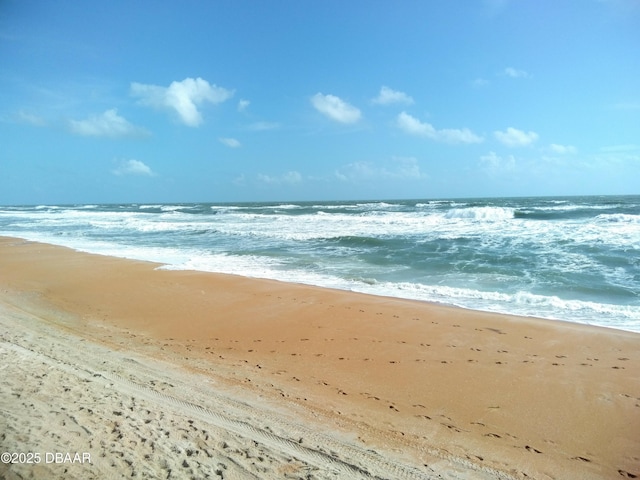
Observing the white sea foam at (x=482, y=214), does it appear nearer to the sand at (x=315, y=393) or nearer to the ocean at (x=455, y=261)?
the ocean at (x=455, y=261)

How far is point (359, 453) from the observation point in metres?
3.25

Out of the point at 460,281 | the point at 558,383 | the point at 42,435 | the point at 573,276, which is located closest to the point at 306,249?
the point at 460,281

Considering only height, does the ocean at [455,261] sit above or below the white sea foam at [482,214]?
below

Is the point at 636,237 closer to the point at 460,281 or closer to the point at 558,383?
the point at 460,281

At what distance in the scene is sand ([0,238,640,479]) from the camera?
3.09 m

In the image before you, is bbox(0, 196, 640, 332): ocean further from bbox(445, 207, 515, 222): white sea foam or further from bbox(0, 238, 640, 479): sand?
→ bbox(445, 207, 515, 222): white sea foam

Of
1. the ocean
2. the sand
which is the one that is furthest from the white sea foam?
the sand

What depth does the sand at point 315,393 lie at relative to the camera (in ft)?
10.1

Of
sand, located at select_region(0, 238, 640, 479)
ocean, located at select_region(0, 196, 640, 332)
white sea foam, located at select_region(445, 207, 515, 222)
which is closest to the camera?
sand, located at select_region(0, 238, 640, 479)

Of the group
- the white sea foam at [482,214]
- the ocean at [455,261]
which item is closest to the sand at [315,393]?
the ocean at [455,261]

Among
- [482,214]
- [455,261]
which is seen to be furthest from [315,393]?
[482,214]

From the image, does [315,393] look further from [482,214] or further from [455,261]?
[482,214]

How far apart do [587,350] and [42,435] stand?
6.72m

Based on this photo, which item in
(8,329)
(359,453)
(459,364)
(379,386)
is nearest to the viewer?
(359,453)
